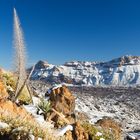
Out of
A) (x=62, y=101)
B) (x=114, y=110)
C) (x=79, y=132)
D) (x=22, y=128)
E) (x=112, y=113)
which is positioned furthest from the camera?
(x=114, y=110)

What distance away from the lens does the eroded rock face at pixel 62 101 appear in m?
25.0

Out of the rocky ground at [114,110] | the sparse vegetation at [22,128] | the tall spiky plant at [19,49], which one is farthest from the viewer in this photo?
the rocky ground at [114,110]

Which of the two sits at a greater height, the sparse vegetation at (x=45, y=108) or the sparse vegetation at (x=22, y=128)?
the sparse vegetation at (x=45, y=108)

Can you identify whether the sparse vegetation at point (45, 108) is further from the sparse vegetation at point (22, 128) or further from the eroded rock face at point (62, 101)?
the sparse vegetation at point (22, 128)

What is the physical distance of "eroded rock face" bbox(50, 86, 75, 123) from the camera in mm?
24953

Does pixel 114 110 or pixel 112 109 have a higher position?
pixel 112 109

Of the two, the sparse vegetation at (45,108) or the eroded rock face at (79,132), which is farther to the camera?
the sparse vegetation at (45,108)

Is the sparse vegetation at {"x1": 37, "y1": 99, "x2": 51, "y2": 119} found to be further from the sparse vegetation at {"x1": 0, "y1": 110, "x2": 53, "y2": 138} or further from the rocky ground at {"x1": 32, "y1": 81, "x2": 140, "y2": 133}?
the rocky ground at {"x1": 32, "y1": 81, "x2": 140, "y2": 133}

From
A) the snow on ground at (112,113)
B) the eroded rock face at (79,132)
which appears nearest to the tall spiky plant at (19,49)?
the eroded rock face at (79,132)

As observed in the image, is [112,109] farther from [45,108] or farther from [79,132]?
[79,132]

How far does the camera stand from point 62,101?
1014 inches

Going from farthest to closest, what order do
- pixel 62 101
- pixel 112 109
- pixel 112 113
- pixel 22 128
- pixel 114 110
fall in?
pixel 112 109 → pixel 114 110 → pixel 112 113 → pixel 62 101 → pixel 22 128

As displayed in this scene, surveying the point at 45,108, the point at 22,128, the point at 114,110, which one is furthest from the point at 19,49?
the point at 114,110

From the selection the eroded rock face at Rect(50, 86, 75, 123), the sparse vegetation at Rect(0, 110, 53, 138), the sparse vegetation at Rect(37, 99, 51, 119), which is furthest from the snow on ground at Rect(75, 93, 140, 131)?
the sparse vegetation at Rect(0, 110, 53, 138)
